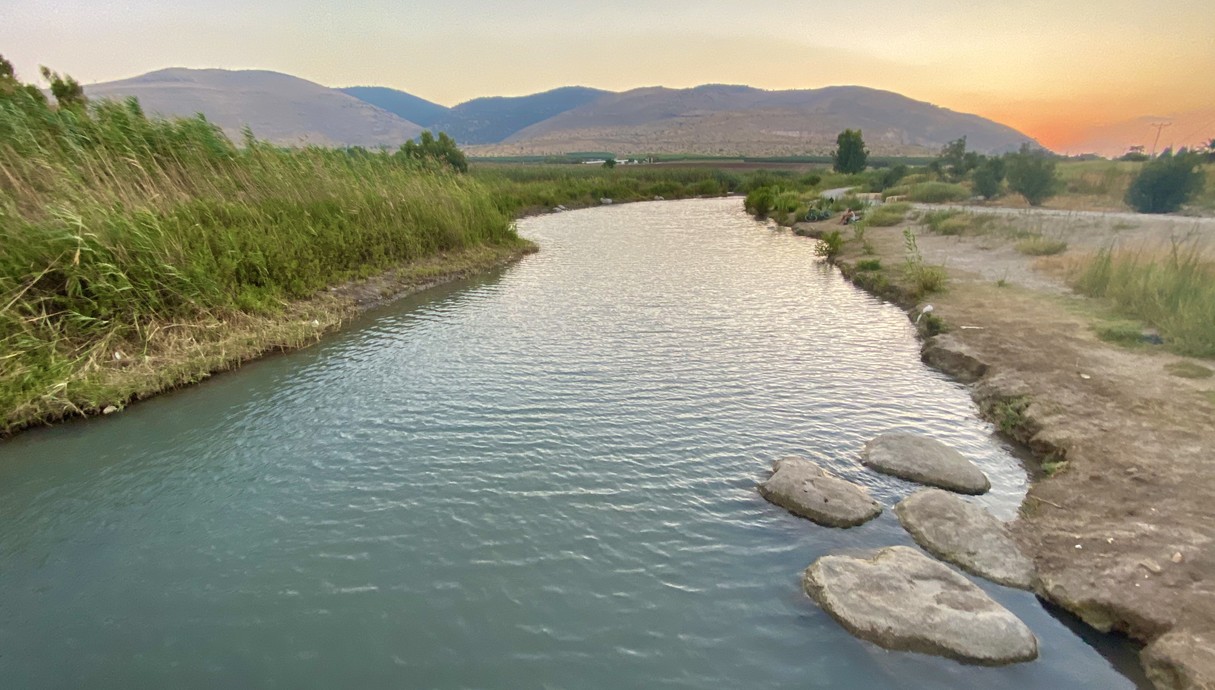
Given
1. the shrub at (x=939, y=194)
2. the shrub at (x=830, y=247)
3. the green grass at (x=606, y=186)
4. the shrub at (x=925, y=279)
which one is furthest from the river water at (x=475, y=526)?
the green grass at (x=606, y=186)

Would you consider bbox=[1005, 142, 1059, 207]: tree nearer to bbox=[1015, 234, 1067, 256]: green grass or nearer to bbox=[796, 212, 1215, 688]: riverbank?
bbox=[1015, 234, 1067, 256]: green grass

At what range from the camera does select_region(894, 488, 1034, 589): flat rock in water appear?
4.91m

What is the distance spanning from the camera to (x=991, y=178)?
30516 millimetres

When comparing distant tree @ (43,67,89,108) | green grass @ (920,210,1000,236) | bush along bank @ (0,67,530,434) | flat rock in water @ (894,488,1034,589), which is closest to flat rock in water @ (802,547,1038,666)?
flat rock in water @ (894,488,1034,589)

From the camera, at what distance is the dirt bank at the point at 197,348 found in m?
7.81

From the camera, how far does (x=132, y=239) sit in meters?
9.28

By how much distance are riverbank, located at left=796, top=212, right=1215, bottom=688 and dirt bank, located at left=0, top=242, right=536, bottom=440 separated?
1084cm

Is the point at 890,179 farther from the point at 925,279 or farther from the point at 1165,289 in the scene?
the point at 1165,289

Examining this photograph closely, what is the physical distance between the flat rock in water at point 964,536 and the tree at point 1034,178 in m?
28.9

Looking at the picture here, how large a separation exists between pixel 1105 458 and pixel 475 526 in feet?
21.4

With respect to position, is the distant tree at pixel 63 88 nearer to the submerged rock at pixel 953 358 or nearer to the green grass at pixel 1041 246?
the submerged rock at pixel 953 358

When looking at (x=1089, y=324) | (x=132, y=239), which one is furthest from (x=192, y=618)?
(x=1089, y=324)

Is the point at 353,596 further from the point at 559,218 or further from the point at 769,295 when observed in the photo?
the point at 559,218

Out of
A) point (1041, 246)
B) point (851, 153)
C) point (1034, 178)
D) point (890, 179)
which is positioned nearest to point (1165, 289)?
point (1041, 246)
